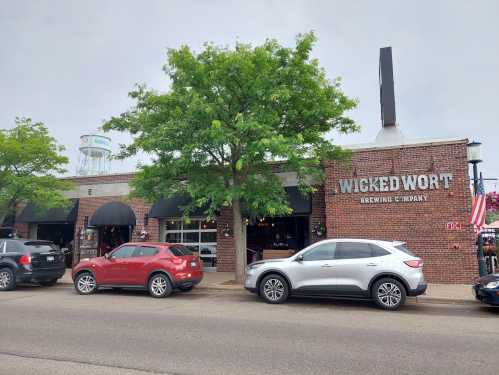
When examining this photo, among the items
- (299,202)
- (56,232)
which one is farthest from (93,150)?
(299,202)

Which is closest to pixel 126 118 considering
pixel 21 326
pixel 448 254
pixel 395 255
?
pixel 21 326

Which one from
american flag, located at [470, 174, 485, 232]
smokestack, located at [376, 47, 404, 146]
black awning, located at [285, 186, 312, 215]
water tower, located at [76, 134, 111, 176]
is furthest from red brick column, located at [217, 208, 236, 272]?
water tower, located at [76, 134, 111, 176]

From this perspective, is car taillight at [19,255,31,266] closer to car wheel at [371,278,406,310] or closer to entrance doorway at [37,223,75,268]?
entrance doorway at [37,223,75,268]

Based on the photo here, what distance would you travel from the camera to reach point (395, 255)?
8.78 m

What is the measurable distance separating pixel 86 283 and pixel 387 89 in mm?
14036

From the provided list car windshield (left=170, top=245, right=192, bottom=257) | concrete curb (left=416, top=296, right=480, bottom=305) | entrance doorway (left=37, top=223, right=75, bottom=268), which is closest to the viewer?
concrete curb (left=416, top=296, right=480, bottom=305)

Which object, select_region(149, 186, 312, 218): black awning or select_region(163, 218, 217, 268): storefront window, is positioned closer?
select_region(149, 186, 312, 218): black awning

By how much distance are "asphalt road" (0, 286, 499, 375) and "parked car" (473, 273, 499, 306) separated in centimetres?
33

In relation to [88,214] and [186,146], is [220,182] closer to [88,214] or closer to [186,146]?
[186,146]

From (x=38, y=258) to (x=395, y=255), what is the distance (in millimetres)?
11321

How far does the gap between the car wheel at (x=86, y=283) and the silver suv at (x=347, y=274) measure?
5.09 m

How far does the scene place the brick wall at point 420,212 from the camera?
1262 cm

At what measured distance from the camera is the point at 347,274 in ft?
29.3

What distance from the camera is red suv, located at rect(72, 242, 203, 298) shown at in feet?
34.7
